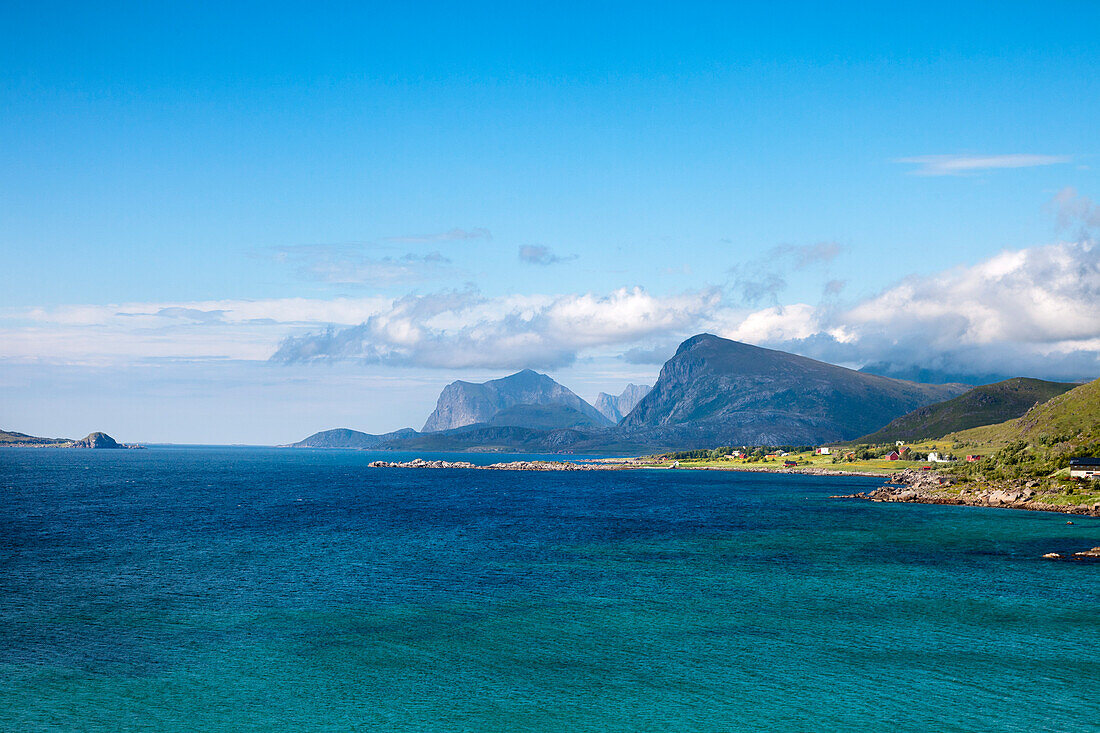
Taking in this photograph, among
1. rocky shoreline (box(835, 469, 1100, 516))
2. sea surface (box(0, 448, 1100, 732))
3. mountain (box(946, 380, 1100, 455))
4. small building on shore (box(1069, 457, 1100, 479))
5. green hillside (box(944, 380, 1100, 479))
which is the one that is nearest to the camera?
sea surface (box(0, 448, 1100, 732))

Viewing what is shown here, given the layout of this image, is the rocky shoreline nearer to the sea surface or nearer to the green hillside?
the green hillside

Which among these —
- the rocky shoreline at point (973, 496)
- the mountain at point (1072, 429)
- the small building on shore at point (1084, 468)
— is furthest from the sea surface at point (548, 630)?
the mountain at point (1072, 429)

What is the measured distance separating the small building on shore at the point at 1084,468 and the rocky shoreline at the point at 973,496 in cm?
687

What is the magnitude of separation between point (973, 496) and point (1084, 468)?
19595 millimetres

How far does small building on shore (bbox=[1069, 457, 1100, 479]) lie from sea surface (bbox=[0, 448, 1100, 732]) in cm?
3846

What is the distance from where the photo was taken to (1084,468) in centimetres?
14425

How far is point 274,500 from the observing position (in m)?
163

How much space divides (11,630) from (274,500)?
369 ft

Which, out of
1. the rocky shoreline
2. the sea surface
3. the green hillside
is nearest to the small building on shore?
the green hillside

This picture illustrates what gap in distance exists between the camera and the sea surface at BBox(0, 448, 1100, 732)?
39188mm

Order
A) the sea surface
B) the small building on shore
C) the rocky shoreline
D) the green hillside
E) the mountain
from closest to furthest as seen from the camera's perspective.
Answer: the sea surface, the rocky shoreline, the small building on shore, the green hillside, the mountain

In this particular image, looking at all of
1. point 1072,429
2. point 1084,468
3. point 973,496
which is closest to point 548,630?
point 973,496

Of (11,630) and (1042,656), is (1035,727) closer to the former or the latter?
(1042,656)

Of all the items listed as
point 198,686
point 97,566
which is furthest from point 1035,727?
point 97,566
